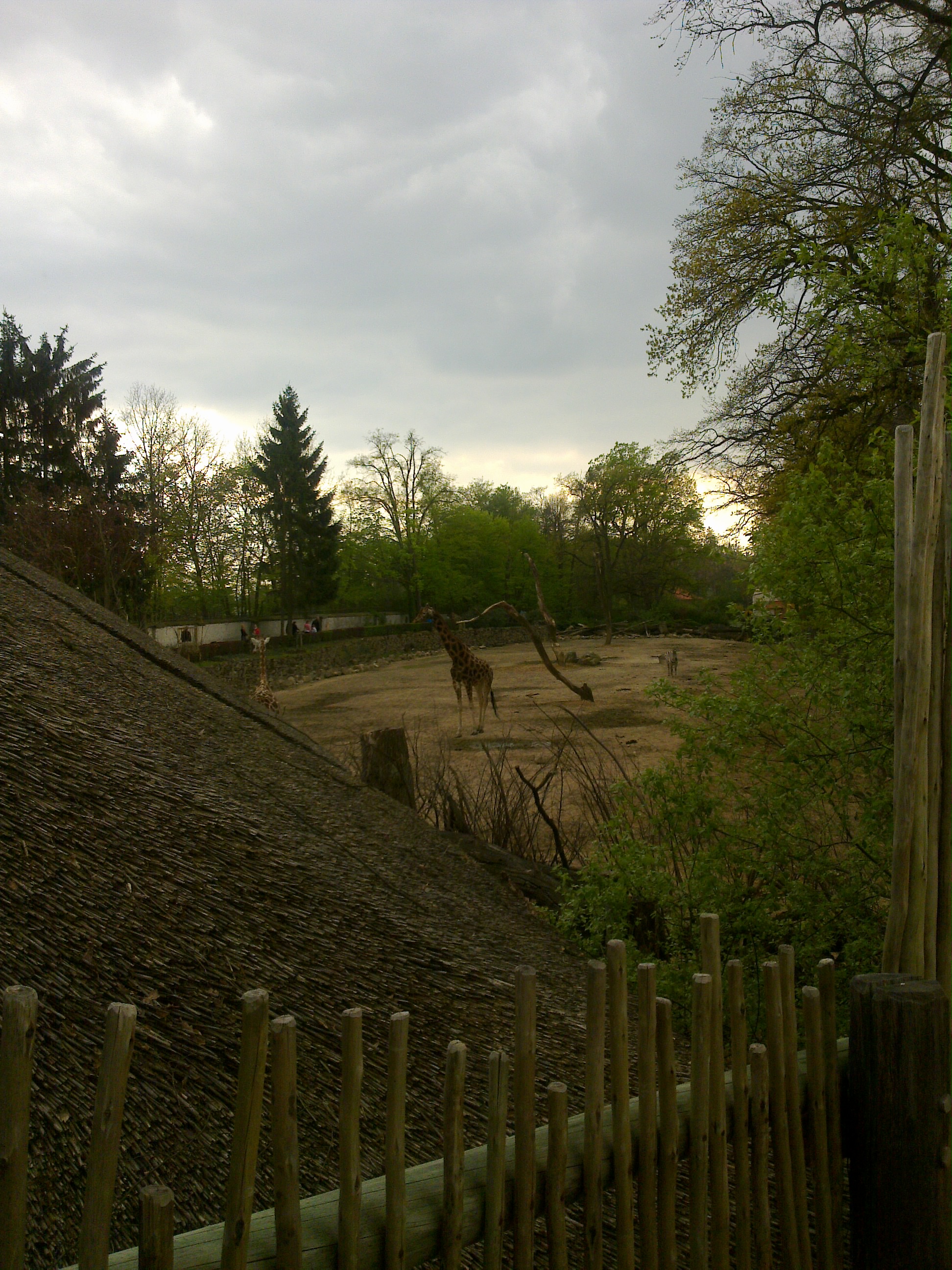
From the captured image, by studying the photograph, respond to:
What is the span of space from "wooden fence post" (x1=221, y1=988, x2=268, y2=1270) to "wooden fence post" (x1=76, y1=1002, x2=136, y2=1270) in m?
0.15

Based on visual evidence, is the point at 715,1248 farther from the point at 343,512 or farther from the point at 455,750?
the point at 343,512

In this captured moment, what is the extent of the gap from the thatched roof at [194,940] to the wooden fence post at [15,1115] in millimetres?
358

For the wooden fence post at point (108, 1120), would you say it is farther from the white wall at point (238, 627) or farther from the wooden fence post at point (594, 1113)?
the white wall at point (238, 627)

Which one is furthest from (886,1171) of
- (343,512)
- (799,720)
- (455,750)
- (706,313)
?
(343,512)

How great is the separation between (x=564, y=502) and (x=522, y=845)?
5249 cm

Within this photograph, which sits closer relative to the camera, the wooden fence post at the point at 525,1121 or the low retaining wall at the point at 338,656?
the wooden fence post at the point at 525,1121

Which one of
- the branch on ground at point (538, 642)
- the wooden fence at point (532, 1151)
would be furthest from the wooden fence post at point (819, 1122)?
the branch on ground at point (538, 642)

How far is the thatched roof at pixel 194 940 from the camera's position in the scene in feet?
5.38

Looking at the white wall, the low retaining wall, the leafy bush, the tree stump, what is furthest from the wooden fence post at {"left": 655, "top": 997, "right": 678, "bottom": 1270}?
the white wall

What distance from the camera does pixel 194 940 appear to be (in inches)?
83.3

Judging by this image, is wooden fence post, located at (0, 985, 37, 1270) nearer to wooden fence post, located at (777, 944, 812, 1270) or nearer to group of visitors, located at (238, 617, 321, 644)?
wooden fence post, located at (777, 944, 812, 1270)

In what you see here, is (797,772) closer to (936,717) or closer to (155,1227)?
(936,717)

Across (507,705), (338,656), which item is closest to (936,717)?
(507,705)

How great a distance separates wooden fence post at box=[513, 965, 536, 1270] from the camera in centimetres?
143
